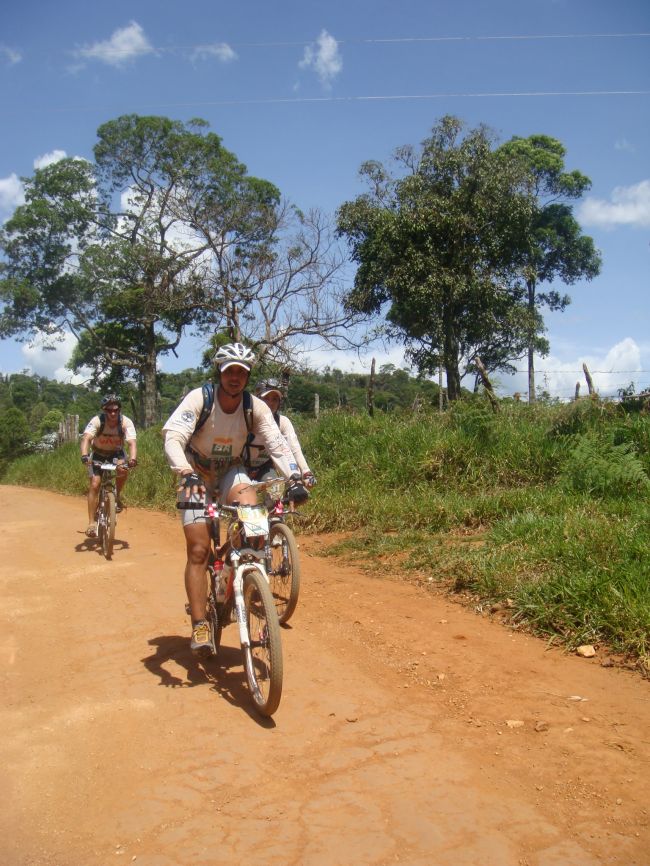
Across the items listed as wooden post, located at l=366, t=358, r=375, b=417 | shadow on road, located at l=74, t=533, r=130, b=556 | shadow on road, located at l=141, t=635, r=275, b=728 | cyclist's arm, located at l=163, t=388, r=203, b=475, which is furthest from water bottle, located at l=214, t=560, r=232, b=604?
wooden post, located at l=366, t=358, r=375, b=417

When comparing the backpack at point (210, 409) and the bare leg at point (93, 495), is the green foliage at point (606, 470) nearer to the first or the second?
the backpack at point (210, 409)

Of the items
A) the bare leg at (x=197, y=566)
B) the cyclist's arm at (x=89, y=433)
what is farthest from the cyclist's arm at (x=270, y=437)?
the cyclist's arm at (x=89, y=433)

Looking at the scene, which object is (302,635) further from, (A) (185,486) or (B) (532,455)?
(B) (532,455)

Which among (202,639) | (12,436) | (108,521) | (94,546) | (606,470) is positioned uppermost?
→ (12,436)

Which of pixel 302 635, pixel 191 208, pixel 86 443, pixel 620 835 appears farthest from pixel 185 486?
pixel 191 208

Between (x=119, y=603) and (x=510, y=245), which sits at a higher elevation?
(x=510, y=245)

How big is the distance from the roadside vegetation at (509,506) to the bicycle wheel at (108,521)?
2381 millimetres

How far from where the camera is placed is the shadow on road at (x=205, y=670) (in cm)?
409

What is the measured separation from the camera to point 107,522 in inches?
325

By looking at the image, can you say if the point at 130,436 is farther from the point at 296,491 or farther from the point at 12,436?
the point at 12,436

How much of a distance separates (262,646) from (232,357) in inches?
65.7

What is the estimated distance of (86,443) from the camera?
884 centimetres

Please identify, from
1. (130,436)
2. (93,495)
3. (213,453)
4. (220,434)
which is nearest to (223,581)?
(213,453)

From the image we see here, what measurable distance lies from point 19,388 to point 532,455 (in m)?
68.1
